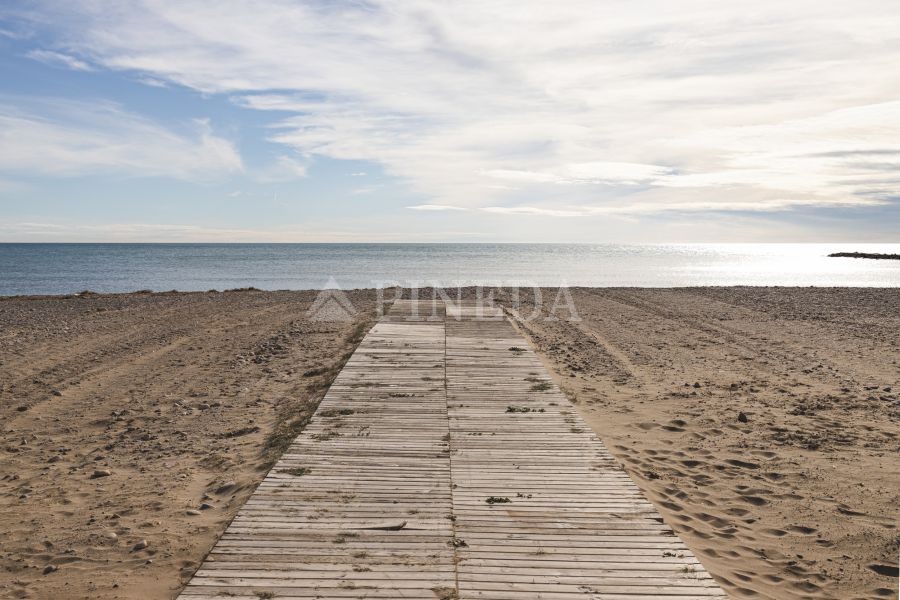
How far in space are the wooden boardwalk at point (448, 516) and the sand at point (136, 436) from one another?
601mm

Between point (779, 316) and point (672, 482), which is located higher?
point (779, 316)

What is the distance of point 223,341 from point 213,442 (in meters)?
7.40

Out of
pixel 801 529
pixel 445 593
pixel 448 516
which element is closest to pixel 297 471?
pixel 448 516

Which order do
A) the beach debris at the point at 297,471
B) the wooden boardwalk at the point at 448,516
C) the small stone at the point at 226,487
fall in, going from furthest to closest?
the small stone at the point at 226,487 → the beach debris at the point at 297,471 → the wooden boardwalk at the point at 448,516

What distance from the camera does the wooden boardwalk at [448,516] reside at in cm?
411

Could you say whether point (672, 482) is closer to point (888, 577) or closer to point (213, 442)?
point (888, 577)

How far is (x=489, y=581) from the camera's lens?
4129 millimetres

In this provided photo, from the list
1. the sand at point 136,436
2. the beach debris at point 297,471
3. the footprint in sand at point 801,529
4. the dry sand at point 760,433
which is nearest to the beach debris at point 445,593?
the sand at point 136,436

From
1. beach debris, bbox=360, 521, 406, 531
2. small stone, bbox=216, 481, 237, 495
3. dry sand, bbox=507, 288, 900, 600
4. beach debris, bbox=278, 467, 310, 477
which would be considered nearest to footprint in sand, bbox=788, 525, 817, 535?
dry sand, bbox=507, 288, 900, 600

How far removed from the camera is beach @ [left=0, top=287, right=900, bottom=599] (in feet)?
16.4

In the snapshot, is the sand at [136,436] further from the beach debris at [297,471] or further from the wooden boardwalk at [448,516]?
the wooden boardwalk at [448,516]

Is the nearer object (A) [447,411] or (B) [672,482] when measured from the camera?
(B) [672,482]

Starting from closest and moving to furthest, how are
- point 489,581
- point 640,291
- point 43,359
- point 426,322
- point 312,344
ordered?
1. point 489,581
2. point 43,359
3. point 312,344
4. point 426,322
5. point 640,291

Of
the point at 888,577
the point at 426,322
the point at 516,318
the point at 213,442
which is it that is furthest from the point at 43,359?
the point at 888,577
